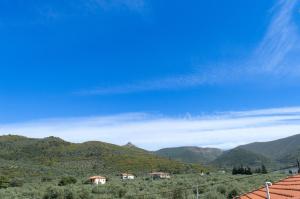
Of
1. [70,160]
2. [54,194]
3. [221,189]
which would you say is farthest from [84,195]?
[70,160]

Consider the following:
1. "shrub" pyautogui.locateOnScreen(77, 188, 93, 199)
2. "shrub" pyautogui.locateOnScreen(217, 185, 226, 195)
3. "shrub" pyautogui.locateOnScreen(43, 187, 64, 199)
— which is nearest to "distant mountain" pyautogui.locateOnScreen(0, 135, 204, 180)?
"shrub" pyautogui.locateOnScreen(43, 187, 64, 199)

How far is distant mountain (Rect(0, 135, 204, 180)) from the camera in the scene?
124m

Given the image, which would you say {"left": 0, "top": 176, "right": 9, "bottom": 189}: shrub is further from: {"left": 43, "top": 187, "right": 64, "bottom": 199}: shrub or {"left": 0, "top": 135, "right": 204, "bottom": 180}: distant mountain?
{"left": 43, "top": 187, "right": 64, "bottom": 199}: shrub

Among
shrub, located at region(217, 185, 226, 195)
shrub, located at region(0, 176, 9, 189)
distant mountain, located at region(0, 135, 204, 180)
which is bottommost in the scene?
shrub, located at region(217, 185, 226, 195)

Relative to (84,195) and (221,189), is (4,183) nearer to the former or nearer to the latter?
(84,195)

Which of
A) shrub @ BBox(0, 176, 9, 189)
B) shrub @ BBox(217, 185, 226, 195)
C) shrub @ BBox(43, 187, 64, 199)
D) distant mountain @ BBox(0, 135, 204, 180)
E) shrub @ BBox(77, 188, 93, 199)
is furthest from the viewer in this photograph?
distant mountain @ BBox(0, 135, 204, 180)

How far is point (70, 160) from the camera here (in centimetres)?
14950

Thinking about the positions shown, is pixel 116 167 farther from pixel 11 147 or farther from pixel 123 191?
pixel 123 191

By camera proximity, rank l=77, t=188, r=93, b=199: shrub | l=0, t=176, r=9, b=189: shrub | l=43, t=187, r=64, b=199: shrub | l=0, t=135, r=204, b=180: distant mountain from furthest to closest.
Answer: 1. l=0, t=135, r=204, b=180: distant mountain
2. l=0, t=176, r=9, b=189: shrub
3. l=43, t=187, r=64, b=199: shrub
4. l=77, t=188, r=93, b=199: shrub

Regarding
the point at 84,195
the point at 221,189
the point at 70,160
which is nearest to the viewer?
the point at 221,189

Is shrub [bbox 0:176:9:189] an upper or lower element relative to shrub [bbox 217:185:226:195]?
upper

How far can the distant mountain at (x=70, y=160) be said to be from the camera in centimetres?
12419

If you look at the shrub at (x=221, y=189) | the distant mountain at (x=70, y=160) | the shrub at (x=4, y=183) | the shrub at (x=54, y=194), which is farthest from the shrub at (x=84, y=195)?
the distant mountain at (x=70, y=160)

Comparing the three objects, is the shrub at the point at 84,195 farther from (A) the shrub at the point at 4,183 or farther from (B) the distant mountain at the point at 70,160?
(B) the distant mountain at the point at 70,160
